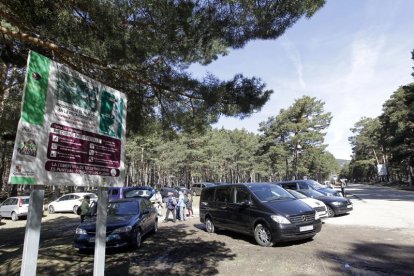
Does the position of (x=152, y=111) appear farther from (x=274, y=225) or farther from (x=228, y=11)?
(x=274, y=225)

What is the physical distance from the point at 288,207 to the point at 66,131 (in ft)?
25.2

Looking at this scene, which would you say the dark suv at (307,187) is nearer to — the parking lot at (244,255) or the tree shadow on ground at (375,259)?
the parking lot at (244,255)

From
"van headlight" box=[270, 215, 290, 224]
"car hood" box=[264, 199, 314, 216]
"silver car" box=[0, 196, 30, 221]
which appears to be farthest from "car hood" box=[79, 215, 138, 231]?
"silver car" box=[0, 196, 30, 221]

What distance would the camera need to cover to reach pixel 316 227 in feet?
32.6

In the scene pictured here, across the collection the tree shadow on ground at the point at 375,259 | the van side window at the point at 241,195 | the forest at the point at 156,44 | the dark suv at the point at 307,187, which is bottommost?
the tree shadow on ground at the point at 375,259

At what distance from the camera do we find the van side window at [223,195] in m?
12.0

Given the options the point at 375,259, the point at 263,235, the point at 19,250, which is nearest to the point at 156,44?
the point at 263,235

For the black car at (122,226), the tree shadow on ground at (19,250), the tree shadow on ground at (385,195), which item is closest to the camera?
the tree shadow on ground at (19,250)

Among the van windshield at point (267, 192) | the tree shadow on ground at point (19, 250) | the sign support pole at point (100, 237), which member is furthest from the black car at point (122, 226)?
the sign support pole at point (100, 237)

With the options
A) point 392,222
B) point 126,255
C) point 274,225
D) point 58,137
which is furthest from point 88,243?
point 392,222

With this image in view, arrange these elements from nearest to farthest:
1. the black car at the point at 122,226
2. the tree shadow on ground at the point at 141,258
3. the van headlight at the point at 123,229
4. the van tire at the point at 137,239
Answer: the tree shadow on ground at the point at 141,258 < the black car at the point at 122,226 < the van headlight at the point at 123,229 < the van tire at the point at 137,239

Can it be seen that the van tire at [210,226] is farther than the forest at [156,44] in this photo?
Yes

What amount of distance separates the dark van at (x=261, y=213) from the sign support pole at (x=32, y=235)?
719cm

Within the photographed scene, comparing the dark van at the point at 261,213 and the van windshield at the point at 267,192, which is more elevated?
the van windshield at the point at 267,192
